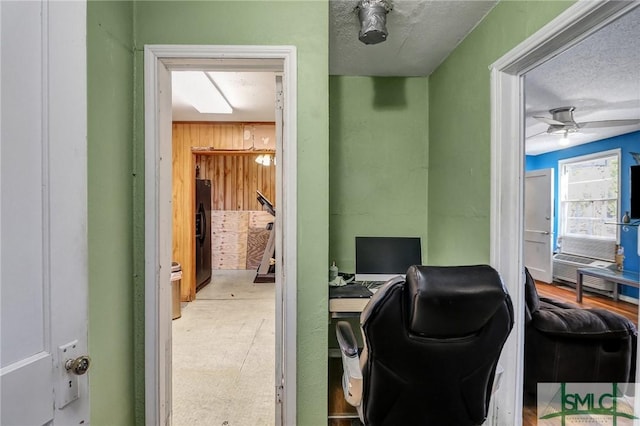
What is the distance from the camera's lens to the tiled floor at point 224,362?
1948 millimetres

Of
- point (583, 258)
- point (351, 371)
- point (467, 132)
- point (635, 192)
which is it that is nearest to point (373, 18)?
point (467, 132)

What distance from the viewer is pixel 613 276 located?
3.80m

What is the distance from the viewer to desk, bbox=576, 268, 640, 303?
3609mm

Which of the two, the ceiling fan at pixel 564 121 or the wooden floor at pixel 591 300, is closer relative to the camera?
the ceiling fan at pixel 564 121

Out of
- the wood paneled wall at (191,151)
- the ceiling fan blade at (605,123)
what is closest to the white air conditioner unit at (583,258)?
the ceiling fan blade at (605,123)

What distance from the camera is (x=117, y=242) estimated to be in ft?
4.51

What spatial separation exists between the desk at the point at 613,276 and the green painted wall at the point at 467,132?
295 centimetres

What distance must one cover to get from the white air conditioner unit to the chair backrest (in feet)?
15.7

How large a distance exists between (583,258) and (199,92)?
632cm

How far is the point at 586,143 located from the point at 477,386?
5.80 m

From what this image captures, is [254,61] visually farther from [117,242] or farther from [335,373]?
[335,373]

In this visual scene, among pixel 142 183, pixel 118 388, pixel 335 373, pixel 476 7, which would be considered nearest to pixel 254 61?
pixel 142 183

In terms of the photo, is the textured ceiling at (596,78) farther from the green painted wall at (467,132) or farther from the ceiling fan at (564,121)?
the green painted wall at (467,132)

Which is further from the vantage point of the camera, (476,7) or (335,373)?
(335,373)
